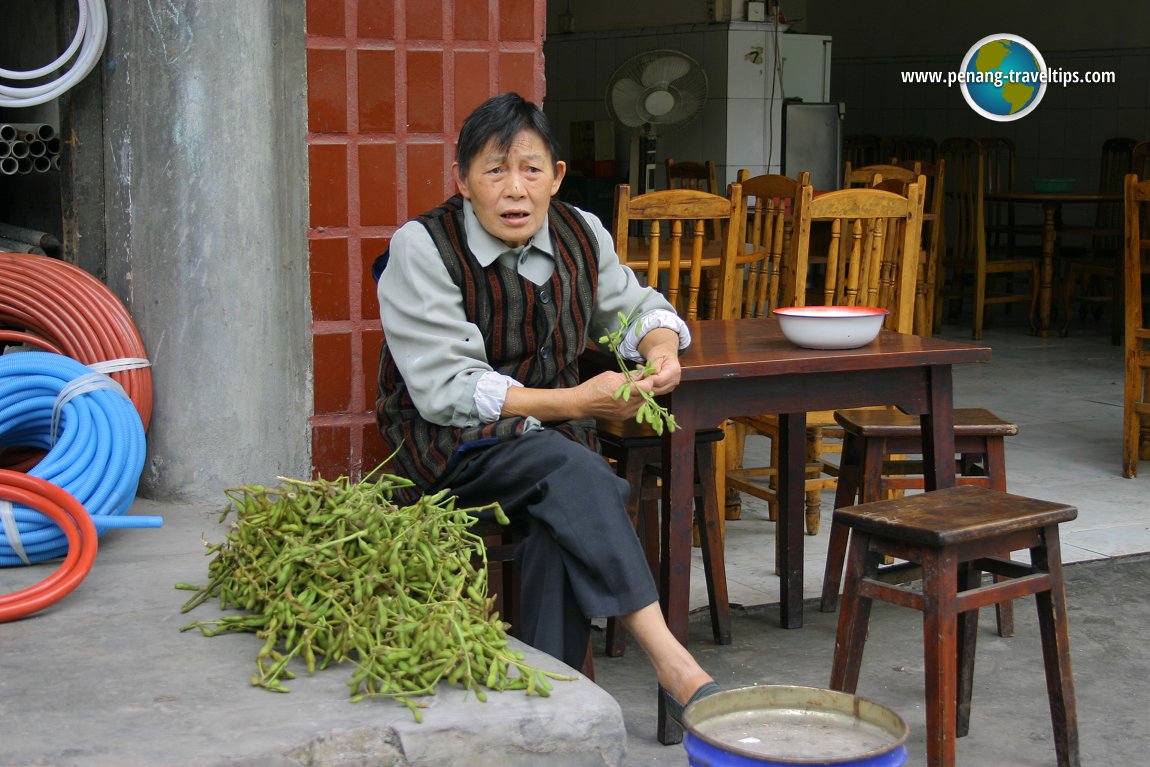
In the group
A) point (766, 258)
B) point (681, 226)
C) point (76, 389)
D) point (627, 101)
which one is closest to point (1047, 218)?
point (627, 101)

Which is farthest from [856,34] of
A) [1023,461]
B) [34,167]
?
[34,167]

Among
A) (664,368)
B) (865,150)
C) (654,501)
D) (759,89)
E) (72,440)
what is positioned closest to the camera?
(664,368)

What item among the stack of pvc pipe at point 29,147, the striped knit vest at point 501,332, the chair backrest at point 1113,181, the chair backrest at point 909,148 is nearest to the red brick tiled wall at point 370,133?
the striped knit vest at point 501,332

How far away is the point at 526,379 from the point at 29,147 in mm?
1635

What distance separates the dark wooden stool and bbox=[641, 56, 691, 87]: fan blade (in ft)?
16.7

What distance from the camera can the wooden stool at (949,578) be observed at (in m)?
2.66

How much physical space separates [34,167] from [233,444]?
985mm

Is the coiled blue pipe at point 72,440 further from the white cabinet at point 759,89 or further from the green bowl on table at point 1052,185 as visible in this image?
the green bowl on table at point 1052,185

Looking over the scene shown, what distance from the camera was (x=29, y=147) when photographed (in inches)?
147

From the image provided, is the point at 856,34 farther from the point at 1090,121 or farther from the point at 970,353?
the point at 970,353

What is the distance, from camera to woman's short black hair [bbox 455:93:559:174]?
296cm

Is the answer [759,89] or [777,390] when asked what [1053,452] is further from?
[759,89]

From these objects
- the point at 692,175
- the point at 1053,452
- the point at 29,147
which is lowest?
the point at 1053,452

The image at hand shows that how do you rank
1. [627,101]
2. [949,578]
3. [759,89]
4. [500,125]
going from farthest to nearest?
[759,89] < [627,101] < [500,125] < [949,578]
